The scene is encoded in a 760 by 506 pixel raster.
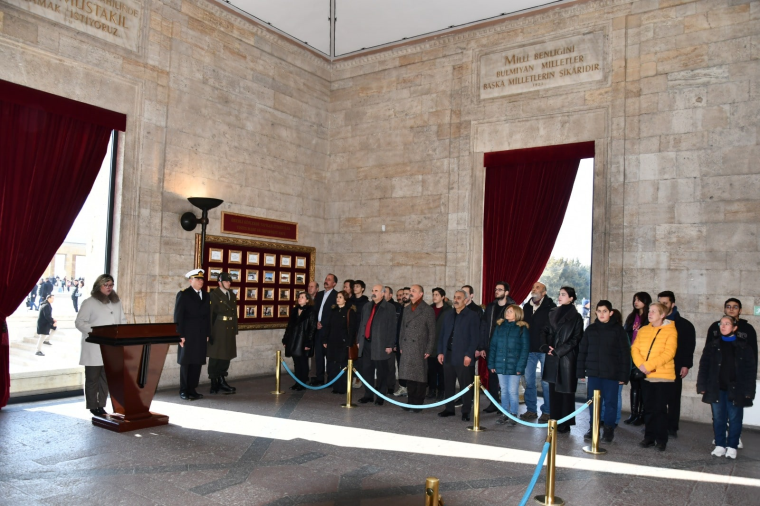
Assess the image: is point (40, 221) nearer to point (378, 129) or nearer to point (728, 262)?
point (378, 129)

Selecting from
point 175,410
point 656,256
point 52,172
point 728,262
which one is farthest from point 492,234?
point 52,172

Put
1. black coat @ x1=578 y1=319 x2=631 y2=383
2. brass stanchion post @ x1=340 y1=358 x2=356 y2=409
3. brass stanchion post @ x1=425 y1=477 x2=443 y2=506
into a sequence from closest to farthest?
brass stanchion post @ x1=425 y1=477 x2=443 y2=506 → black coat @ x1=578 y1=319 x2=631 y2=383 → brass stanchion post @ x1=340 y1=358 x2=356 y2=409

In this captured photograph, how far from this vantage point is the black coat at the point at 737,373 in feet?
20.9

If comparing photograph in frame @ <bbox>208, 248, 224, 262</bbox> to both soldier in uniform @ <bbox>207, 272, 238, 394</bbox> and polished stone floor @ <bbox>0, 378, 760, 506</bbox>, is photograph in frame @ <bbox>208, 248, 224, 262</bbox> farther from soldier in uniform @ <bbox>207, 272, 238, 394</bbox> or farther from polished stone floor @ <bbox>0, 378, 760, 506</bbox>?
polished stone floor @ <bbox>0, 378, 760, 506</bbox>

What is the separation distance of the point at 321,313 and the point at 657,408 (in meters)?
5.37

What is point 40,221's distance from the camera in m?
8.36

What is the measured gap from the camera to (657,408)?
22.3ft

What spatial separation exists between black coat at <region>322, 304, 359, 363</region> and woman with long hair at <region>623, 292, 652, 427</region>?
4.07 meters

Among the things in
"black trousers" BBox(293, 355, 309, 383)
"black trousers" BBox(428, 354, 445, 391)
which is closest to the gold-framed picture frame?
"black trousers" BBox(293, 355, 309, 383)

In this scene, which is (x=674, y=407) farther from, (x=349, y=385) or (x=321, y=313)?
(x=321, y=313)

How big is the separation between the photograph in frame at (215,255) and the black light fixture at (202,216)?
0.33 meters

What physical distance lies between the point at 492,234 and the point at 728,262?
3784mm

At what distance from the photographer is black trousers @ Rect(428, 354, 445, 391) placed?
9.66 metres

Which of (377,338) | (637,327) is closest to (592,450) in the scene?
(637,327)
